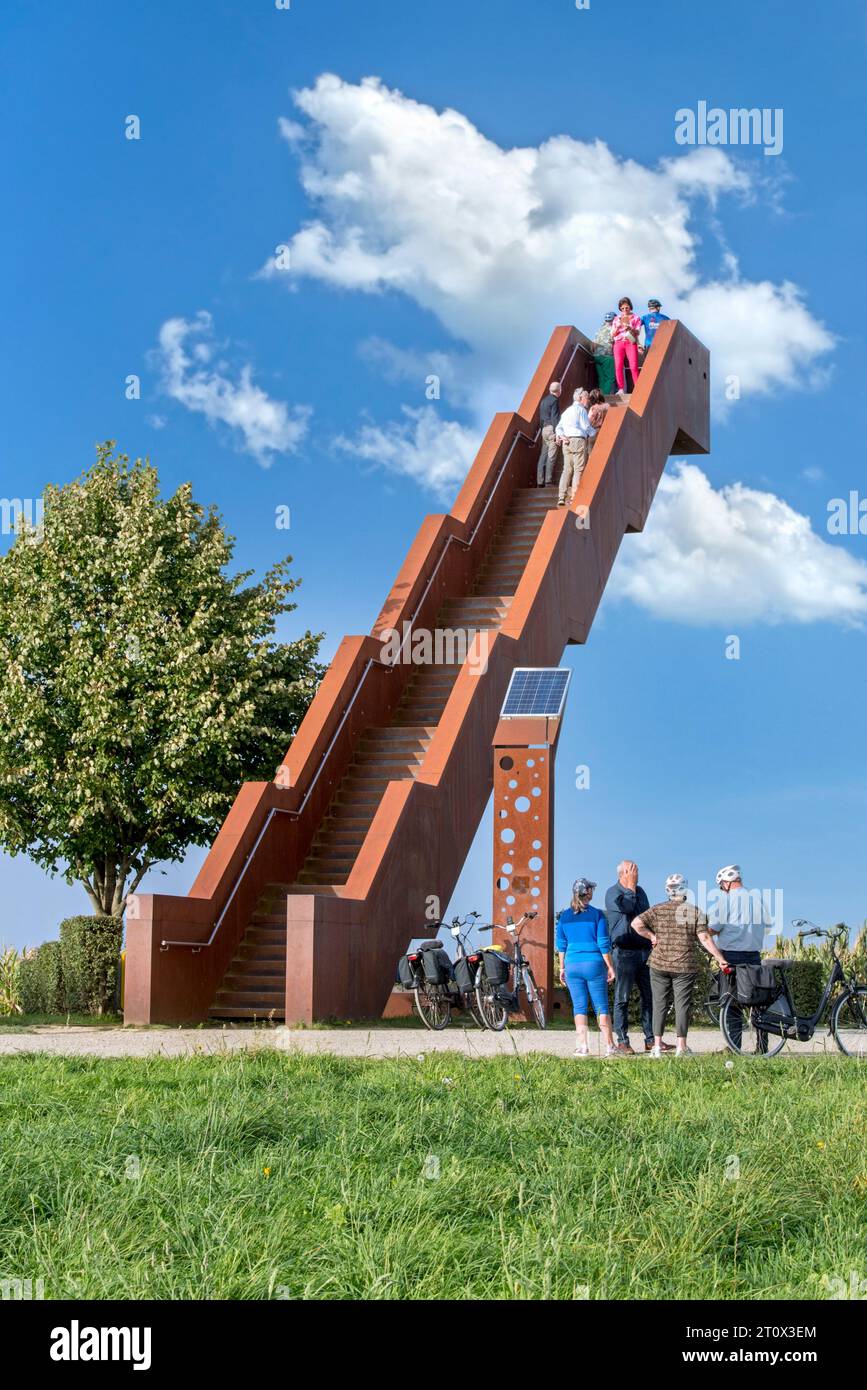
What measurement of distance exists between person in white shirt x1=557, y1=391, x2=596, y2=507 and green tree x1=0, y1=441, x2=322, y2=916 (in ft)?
18.9

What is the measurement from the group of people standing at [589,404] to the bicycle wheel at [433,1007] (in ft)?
35.0

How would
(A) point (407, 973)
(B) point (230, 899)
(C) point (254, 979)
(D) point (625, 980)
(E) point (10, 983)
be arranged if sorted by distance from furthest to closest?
(E) point (10, 983)
(B) point (230, 899)
(C) point (254, 979)
(A) point (407, 973)
(D) point (625, 980)

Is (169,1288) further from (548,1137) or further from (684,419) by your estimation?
(684,419)

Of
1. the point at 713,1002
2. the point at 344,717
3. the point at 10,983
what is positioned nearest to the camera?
the point at 713,1002

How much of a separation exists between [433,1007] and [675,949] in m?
4.63

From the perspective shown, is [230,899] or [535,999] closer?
[535,999]

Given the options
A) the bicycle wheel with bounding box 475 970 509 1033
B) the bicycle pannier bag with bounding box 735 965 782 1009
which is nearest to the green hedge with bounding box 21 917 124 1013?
the bicycle wheel with bounding box 475 970 509 1033


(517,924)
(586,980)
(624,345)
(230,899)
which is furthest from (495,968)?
(624,345)

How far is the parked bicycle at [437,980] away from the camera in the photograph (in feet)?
54.5

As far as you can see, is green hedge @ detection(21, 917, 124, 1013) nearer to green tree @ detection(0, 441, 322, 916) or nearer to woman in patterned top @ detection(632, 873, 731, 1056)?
green tree @ detection(0, 441, 322, 916)

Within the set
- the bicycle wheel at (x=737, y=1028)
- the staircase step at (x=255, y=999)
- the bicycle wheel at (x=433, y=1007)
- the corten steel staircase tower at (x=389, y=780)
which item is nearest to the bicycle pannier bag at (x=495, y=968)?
the bicycle wheel at (x=433, y=1007)

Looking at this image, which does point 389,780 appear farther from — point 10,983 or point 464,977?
point 10,983

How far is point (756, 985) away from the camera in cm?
1292

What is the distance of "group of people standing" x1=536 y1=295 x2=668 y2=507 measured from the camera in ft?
83.7
